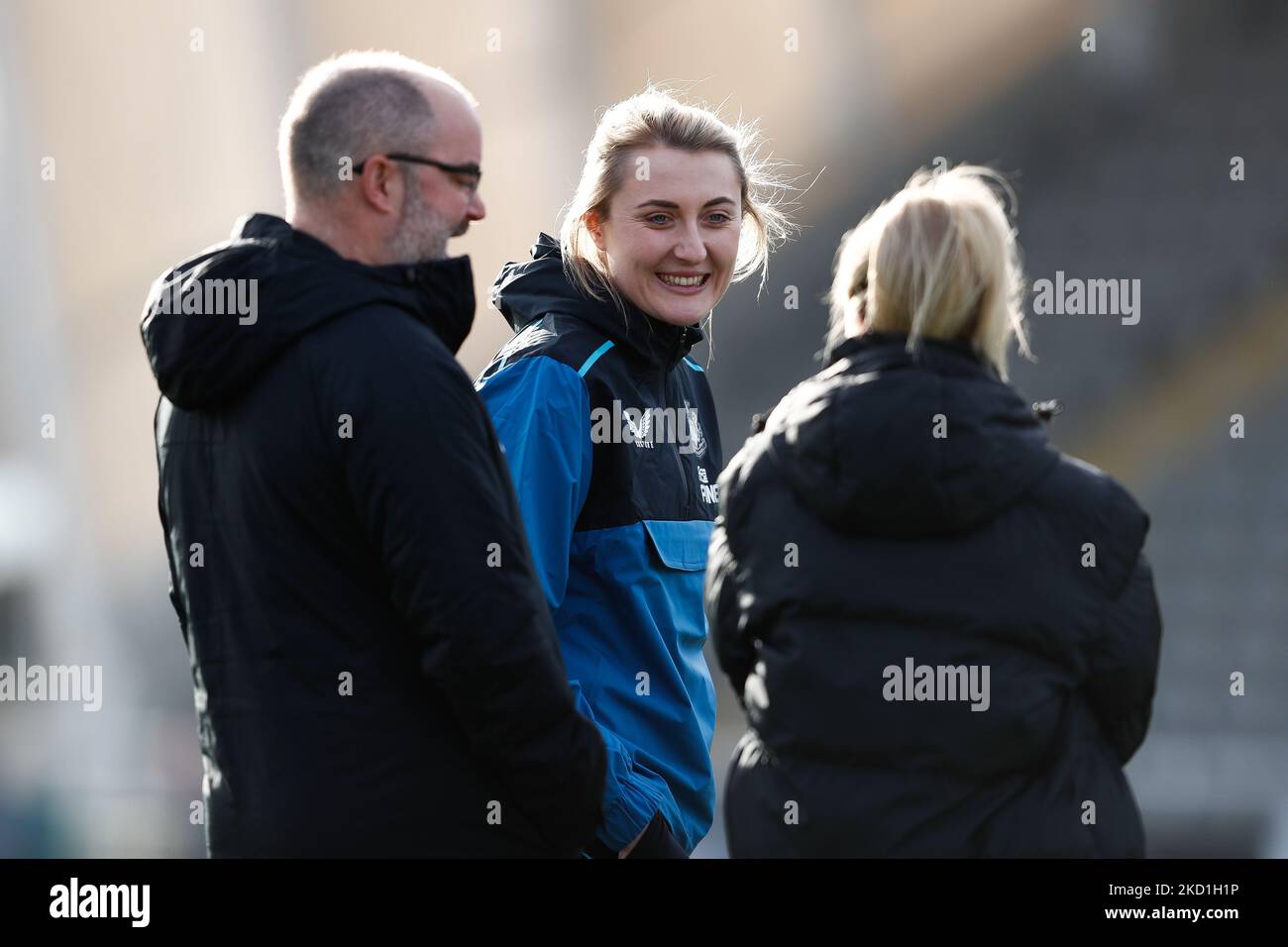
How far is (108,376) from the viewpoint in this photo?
8.10 m

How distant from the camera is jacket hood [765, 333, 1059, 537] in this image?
1588 millimetres

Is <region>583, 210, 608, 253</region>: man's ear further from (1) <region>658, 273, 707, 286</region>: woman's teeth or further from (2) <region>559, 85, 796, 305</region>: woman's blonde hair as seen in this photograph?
(1) <region>658, 273, 707, 286</region>: woman's teeth

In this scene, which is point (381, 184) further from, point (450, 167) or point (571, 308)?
point (571, 308)

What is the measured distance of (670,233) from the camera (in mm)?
2301

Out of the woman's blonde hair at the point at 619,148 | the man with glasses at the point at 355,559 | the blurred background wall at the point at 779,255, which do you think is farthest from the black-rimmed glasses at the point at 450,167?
the blurred background wall at the point at 779,255

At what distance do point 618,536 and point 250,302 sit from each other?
0.64m

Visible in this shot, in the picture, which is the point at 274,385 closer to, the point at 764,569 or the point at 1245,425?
the point at 764,569

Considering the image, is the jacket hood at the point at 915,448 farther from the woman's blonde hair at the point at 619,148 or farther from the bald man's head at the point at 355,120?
the woman's blonde hair at the point at 619,148

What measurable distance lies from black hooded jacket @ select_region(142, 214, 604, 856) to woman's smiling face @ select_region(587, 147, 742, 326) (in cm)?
62

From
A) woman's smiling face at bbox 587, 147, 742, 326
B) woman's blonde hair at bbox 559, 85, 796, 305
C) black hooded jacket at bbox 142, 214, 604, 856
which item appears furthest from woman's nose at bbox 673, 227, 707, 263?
black hooded jacket at bbox 142, 214, 604, 856

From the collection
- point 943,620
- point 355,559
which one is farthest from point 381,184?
point 943,620

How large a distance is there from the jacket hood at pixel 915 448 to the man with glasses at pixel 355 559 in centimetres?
37

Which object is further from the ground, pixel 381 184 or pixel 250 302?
pixel 381 184
